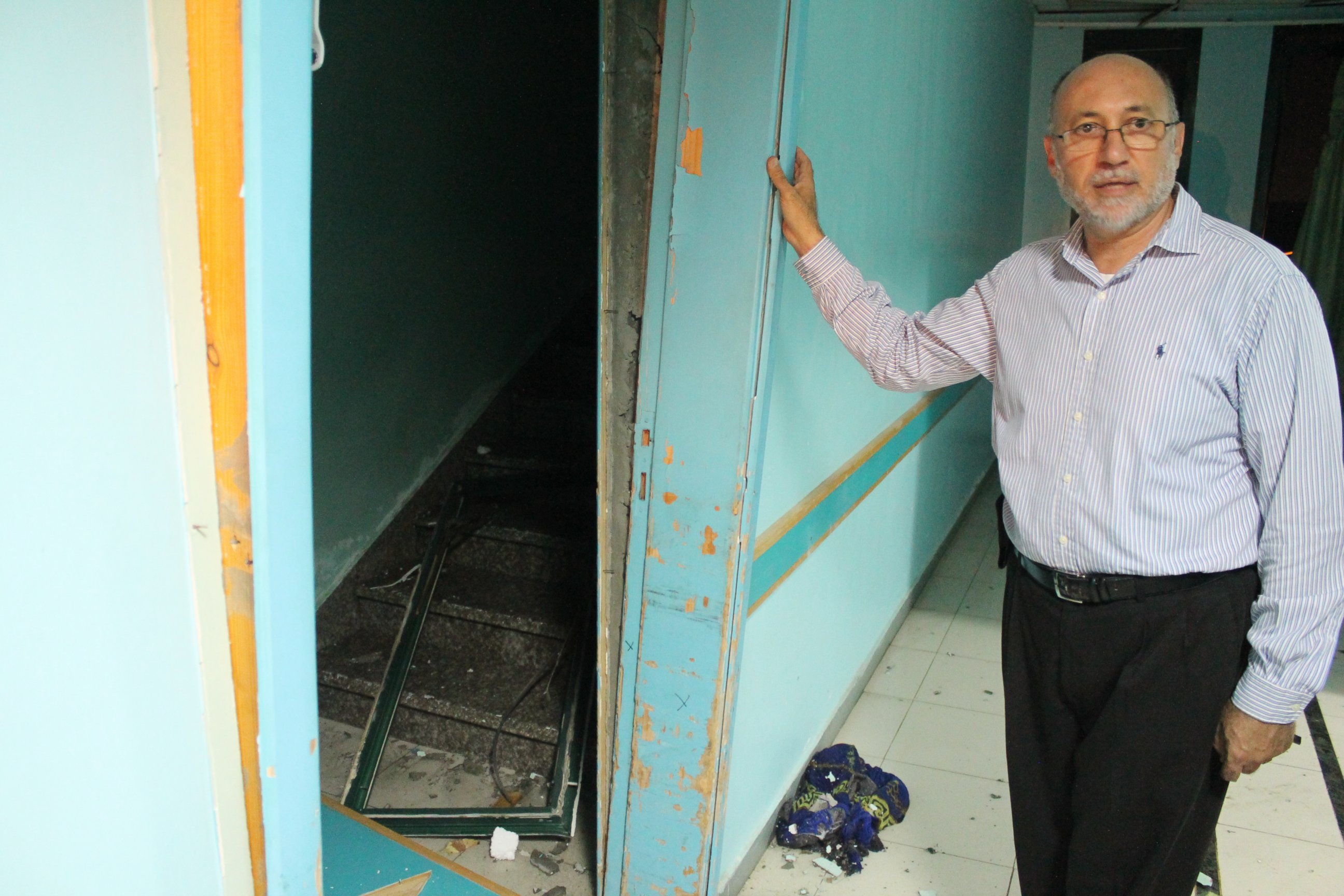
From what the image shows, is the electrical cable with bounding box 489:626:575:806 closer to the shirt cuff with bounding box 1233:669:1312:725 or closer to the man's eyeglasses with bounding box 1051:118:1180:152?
the shirt cuff with bounding box 1233:669:1312:725

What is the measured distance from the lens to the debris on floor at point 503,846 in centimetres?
247

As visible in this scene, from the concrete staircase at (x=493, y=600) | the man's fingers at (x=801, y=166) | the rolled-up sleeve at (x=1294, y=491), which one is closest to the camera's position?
the rolled-up sleeve at (x=1294, y=491)

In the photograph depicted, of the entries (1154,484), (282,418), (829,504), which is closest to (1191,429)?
(1154,484)

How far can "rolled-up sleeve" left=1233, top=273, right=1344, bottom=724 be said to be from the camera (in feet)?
4.84

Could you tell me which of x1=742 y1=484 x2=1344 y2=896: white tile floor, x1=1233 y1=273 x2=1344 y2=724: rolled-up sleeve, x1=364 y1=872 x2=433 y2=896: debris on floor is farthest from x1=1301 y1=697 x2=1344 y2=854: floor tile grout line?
x1=364 y1=872 x2=433 y2=896: debris on floor

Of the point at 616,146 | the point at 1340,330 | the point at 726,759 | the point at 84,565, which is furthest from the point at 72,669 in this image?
the point at 1340,330

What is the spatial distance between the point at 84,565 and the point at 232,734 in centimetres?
18

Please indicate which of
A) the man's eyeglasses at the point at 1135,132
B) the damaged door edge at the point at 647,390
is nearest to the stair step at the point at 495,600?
the damaged door edge at the point at 647,390

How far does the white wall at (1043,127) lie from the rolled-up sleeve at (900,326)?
4269 mm

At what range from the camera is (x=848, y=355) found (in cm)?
269

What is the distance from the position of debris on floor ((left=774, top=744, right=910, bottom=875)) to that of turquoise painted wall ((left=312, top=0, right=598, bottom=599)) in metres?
1.72

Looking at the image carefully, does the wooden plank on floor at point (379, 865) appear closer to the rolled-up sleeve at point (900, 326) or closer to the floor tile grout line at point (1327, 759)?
the rolled-up sleeve at point (900, 326)

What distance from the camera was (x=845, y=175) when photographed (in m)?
2.29

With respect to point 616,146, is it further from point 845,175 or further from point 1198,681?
point 1198,681
